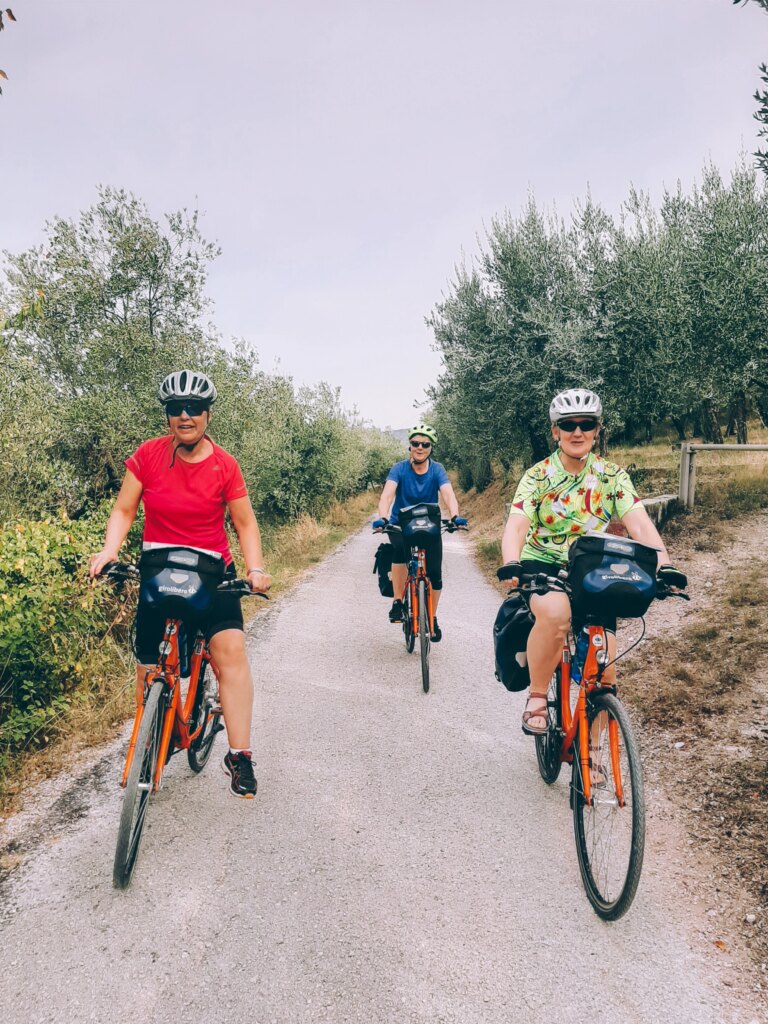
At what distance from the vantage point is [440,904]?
279 cm

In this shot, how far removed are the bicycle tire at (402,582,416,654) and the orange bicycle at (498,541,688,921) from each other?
10.5 ft

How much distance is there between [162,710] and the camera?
3.03 metres

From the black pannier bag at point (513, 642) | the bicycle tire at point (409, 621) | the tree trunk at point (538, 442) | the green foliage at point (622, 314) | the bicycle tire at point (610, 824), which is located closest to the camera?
the bicycle tire at point (610, 824)

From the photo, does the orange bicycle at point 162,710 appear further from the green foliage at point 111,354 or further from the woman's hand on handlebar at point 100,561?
the green foliage at point 111,354

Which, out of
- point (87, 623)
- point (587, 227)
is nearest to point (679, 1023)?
point (87, 623)

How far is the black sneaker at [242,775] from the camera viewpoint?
315 cm

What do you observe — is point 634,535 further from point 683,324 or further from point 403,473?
point 683,324

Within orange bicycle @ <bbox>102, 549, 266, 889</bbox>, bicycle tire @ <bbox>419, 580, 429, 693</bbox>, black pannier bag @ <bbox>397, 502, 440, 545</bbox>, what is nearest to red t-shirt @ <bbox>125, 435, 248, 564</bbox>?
orange bicycle @ <bbox>102, 549, 266, 889</bbox>

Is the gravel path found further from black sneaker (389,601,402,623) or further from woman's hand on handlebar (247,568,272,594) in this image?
black sneaker (389,601,402,623)

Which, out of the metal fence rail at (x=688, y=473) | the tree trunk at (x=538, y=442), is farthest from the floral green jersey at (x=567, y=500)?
the tree trunk at (x=538, y=442)

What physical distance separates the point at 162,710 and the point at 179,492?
108cm

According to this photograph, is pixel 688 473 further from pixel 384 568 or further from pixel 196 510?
pixel 196 510

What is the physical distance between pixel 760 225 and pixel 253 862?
15589 millimetres

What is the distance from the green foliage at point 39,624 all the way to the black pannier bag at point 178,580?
1.76 meters
